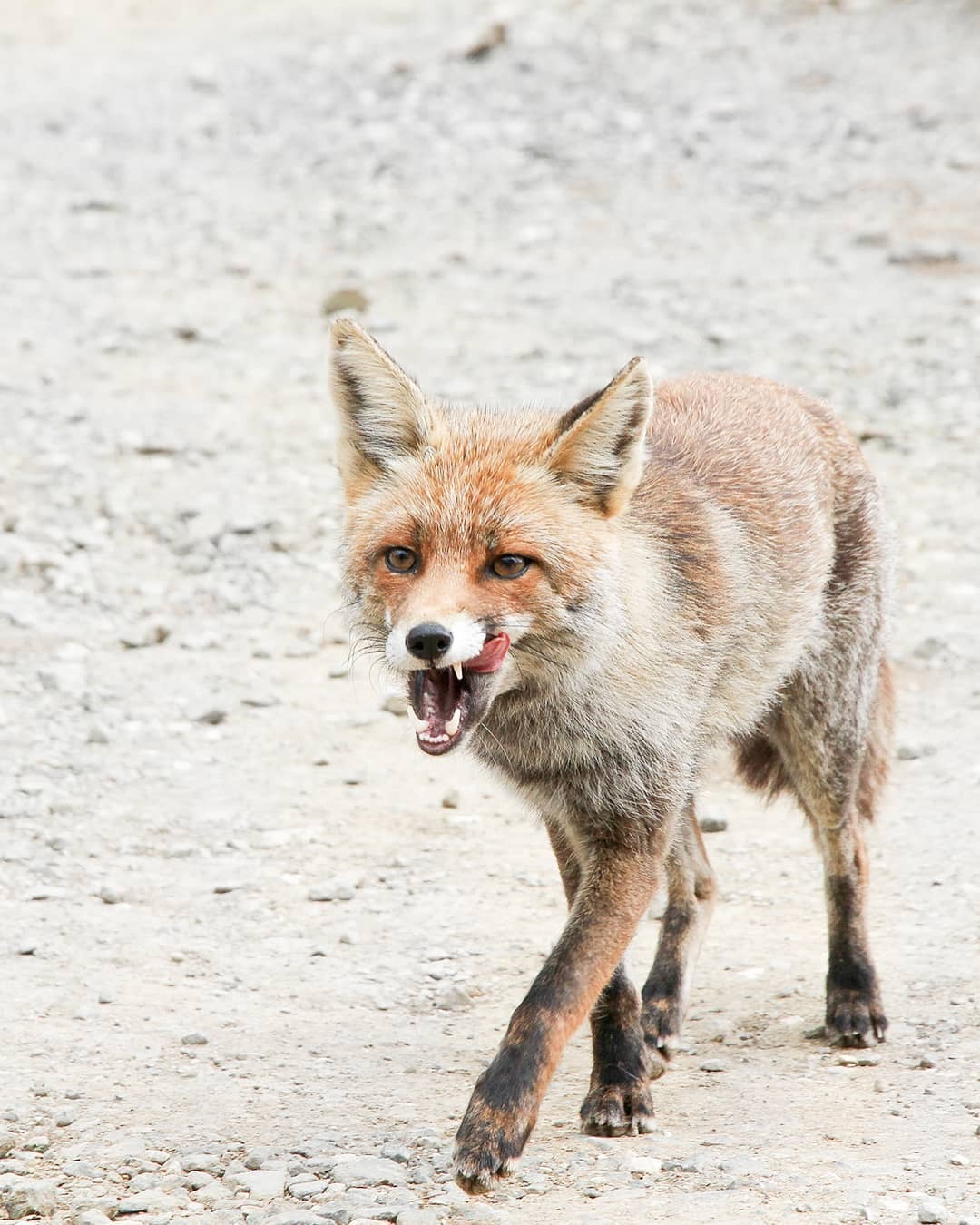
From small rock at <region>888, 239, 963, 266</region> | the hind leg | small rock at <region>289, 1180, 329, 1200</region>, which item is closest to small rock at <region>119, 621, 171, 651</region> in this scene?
the hind leg

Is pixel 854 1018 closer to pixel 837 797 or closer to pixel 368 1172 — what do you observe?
pixel 837 797

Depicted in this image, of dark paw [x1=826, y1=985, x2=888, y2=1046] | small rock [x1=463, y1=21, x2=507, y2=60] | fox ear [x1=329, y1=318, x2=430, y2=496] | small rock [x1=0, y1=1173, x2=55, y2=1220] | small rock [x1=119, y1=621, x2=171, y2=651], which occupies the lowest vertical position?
small rock [x1=119, y1=621, x2=171, y2=651]

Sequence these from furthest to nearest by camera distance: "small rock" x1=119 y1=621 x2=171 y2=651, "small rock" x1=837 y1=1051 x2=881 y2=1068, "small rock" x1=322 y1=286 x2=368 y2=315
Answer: "small rock" x1=322 y1=286 x2=368 y2=315 < "small rock" x1=119 y1=621 x2=171 y2=651 < "small rock" x1=837 y1=1051 x2=881 y2=1068

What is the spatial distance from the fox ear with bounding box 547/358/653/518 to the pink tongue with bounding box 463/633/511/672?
618mm

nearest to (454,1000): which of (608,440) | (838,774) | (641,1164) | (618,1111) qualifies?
(618,1111)

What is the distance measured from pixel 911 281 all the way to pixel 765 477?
27.8ft

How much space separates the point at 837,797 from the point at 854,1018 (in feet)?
2.60

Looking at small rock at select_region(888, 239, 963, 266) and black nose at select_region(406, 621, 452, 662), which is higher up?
small rock at select_region(888, 239, 963, 266)

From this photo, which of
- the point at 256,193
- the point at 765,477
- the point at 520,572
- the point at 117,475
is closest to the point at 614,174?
the point at 256,193

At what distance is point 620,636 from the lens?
4691 mm

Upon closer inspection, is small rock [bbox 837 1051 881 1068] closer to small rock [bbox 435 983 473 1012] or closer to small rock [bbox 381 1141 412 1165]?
small rock [bbox 435 983 473 1012]

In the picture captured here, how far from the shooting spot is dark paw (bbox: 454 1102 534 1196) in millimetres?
4148

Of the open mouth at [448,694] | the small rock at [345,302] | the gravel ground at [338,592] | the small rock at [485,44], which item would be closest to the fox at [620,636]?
the open mouth at [448,694]

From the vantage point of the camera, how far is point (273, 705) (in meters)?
7.73
